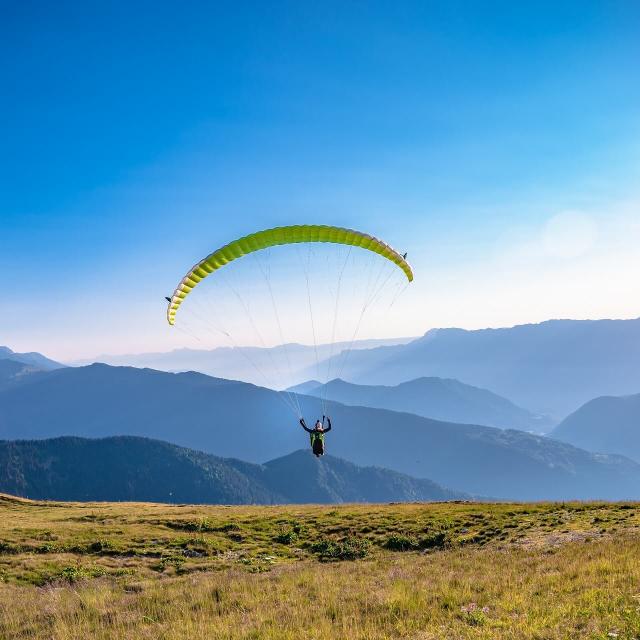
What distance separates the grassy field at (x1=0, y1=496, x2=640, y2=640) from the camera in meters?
9.16

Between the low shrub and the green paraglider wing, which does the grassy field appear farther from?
the green paraglider wing

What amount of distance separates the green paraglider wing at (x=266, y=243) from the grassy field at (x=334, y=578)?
1210 centimetres

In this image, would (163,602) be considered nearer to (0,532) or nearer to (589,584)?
(589,584)

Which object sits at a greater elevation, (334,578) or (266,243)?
(266,243)

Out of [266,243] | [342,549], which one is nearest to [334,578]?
[342,549]

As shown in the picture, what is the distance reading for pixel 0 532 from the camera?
89.3ft

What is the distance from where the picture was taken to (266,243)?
2469 cm

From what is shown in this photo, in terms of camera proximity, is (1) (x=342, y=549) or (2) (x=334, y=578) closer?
(2) (x=334, y=578)

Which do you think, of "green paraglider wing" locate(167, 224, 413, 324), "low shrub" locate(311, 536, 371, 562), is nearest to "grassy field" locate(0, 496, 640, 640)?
"low shrub" locate(311, 536, 371, 562)

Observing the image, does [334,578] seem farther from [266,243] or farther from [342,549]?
[266,243]

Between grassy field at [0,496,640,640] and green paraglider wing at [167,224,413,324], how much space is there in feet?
39.7

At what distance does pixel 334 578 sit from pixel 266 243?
52.9 feet

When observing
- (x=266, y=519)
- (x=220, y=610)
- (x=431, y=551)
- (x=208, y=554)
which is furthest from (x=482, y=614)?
(x=266, y=519)

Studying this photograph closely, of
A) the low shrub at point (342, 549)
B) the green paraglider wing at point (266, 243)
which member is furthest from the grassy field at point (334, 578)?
the green paraglider wing at point (266, 243)
